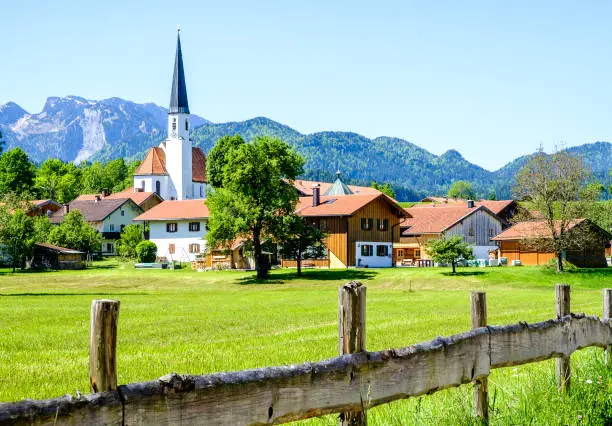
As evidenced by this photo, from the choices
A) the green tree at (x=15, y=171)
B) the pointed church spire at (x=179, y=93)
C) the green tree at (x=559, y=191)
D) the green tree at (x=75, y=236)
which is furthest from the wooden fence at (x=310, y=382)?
the green tree at (x=15, y=171)

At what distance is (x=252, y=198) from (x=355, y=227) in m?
17.7

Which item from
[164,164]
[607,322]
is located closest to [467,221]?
[164,164]

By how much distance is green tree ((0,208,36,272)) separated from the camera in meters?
81.8

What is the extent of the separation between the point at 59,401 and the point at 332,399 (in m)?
2.24

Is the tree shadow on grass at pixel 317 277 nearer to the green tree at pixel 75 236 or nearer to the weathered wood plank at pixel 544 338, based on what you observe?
the green tree at pixel 75 236

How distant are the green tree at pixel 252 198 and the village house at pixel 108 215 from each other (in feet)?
167

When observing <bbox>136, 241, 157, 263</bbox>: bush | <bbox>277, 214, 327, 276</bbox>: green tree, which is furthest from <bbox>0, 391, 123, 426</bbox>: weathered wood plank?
<bbox>136, 241, 157, 263</bbox>: bush

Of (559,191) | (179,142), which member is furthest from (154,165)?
(559,191)

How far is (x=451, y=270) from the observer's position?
6656cm

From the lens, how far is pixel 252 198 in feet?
210

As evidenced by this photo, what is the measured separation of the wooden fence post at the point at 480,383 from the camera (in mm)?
8039

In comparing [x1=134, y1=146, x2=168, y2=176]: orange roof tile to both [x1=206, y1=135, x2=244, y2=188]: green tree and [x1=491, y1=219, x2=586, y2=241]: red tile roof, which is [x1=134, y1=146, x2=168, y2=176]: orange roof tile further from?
[x1=491, y1=219, x2=586, y2=241]: red tile roof

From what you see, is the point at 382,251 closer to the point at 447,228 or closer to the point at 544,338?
the point at 447,228

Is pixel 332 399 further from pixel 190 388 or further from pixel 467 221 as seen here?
pixel 467 221
